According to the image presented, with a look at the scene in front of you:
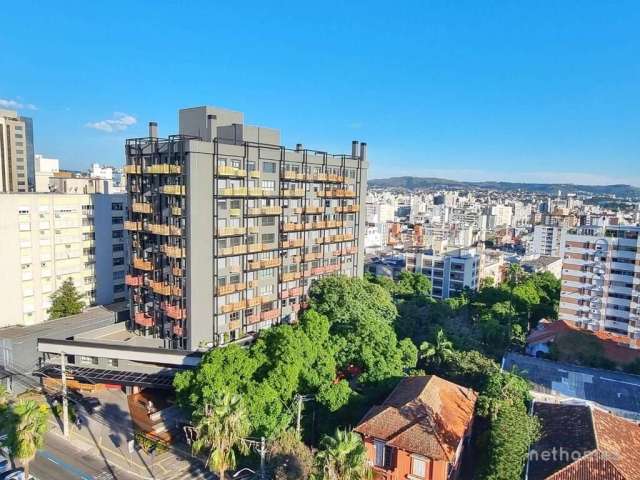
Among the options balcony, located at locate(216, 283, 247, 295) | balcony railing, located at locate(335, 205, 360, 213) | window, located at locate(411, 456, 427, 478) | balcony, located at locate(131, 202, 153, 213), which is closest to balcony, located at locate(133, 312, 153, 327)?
balcony, located at locate(216, 283, 247, 295)

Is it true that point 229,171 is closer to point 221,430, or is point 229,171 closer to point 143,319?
point 143,319

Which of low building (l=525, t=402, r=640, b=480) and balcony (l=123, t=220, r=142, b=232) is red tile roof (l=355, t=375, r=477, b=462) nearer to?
low building (l=525, t=402, r=640, b=480)

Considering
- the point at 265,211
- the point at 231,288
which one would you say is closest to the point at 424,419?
the point at 231,288

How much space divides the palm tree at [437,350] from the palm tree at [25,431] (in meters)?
32.5

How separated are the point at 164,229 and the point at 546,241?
470 feet

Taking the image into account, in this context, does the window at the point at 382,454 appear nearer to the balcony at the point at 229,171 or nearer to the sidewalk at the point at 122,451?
the sidewalk at the point at 122,451

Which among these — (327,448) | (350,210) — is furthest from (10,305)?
(327,448)

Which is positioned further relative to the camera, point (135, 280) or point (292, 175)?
point (292, 175)

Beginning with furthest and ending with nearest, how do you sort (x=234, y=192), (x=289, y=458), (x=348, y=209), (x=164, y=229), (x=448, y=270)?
(x=448, y=270)
(x=348, y=209)
(x=234, y=192)
(x=164, y=229)
(x=289, y=458)

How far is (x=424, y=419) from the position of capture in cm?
3002

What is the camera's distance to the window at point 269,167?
53.6 metres

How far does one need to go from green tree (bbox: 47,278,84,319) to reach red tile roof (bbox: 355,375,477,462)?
45.4m

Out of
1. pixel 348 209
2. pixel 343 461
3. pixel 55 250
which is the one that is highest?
pixel 348 209

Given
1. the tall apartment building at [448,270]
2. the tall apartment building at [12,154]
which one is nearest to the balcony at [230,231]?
the tall apartment building at [448,270]
